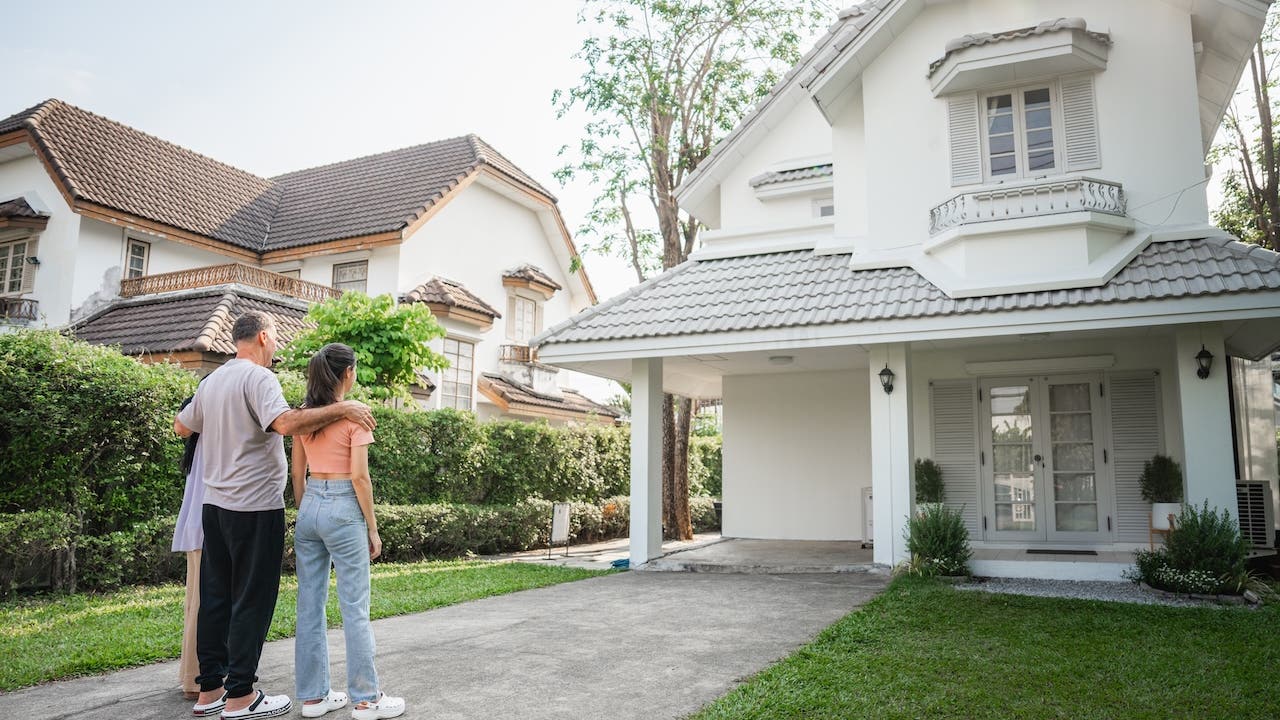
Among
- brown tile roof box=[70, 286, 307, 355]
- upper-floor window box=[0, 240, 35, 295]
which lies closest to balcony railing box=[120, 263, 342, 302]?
brown tile roof box=[70, 286, 307, 355]

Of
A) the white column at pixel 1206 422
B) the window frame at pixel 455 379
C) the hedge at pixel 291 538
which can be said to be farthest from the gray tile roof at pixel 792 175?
the window frame at pixel 455 379

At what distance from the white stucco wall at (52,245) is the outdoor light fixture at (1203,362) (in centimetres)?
2093

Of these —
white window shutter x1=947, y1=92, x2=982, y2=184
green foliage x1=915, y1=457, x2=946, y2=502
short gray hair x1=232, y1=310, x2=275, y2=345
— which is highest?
white window shutter x1=947, y1=92, x2=982, y2=184

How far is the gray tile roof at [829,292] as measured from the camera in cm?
874

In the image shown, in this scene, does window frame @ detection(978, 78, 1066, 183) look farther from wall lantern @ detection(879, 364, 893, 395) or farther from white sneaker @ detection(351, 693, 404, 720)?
white sneaker @ detection(351, 693, 404, 720)

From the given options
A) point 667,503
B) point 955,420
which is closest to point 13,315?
point 667,503

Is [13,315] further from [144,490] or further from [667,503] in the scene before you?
[667,503]

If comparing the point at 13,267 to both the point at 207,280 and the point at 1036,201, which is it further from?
the point at 1036,201

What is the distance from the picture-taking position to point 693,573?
Answer: 35.2 ft

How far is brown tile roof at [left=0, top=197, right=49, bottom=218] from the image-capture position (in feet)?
62.0

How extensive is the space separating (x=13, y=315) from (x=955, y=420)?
2011 centimetres

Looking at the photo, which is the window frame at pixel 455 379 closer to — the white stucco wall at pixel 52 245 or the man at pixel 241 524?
the white stucco wall at pixel 52 245

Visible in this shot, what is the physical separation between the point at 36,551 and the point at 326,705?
5690 mm

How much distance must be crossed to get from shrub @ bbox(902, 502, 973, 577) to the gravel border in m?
0.27
